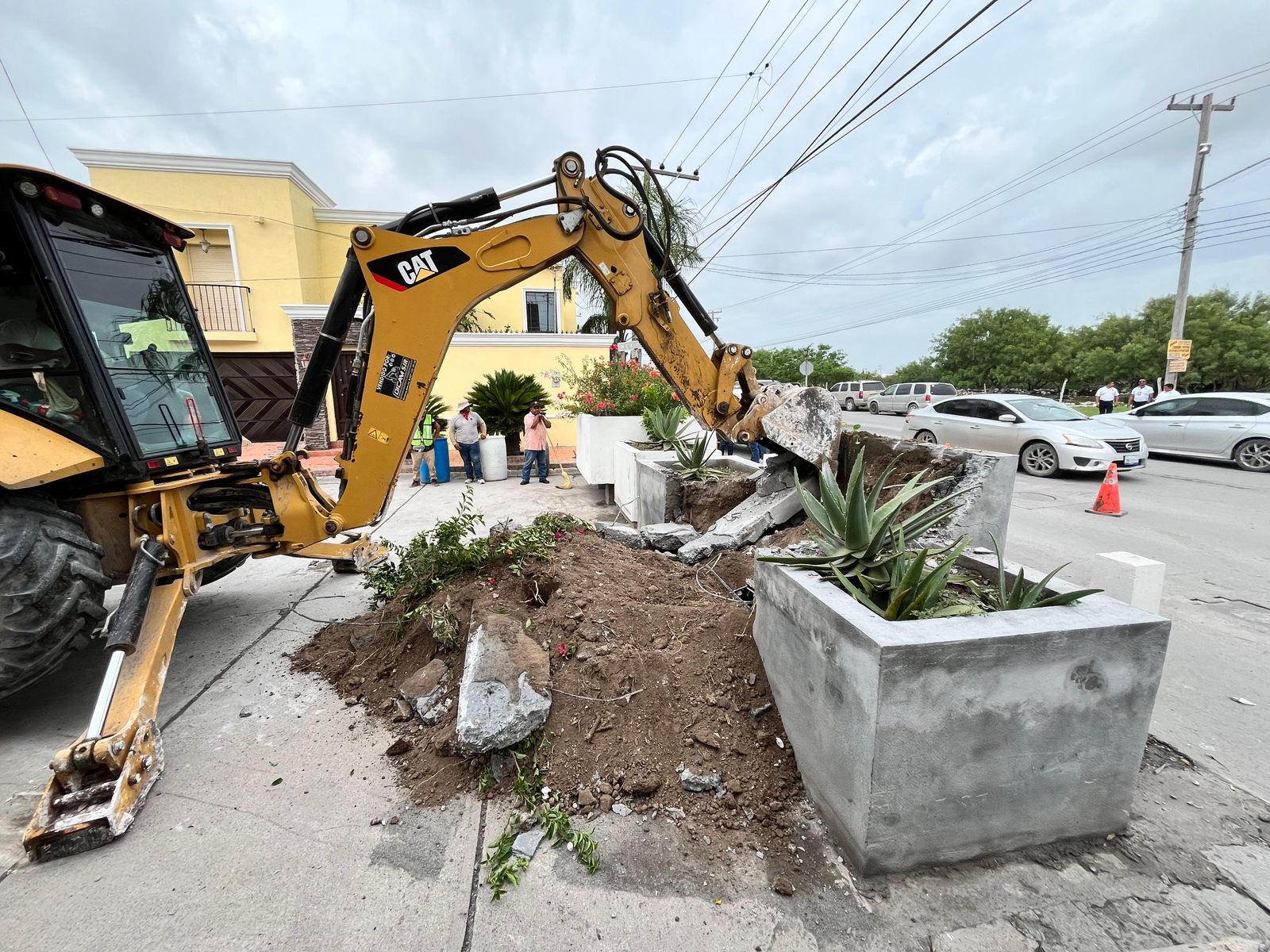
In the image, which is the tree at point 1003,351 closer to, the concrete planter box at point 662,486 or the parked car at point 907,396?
the parked car at point 907,396

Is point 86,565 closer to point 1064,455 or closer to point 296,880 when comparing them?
point 296,880

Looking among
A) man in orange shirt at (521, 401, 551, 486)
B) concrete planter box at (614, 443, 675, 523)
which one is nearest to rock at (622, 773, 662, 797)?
concrete planter box at (614, 443, 675, 523)

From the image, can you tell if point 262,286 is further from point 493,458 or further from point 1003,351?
point 1003,351

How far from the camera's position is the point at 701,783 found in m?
2.36

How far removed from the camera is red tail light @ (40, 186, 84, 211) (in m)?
2.98

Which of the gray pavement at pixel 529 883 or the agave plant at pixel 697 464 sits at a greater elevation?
the agave plant at pixel 697 464

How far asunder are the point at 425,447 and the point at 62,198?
7.42 metres

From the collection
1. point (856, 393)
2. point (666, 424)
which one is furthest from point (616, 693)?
point (856, 393)

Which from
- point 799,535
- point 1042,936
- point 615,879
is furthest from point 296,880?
point 799,535

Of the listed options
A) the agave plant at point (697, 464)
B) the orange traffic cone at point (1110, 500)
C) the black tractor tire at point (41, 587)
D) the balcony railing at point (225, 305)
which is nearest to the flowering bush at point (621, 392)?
the agave plant at point (697, 464)

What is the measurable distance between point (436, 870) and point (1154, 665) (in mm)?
2757

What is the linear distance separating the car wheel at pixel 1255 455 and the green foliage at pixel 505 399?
13685 mm

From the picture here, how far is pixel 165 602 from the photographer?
3.10 metres

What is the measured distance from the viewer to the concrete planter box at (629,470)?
23.0ft
